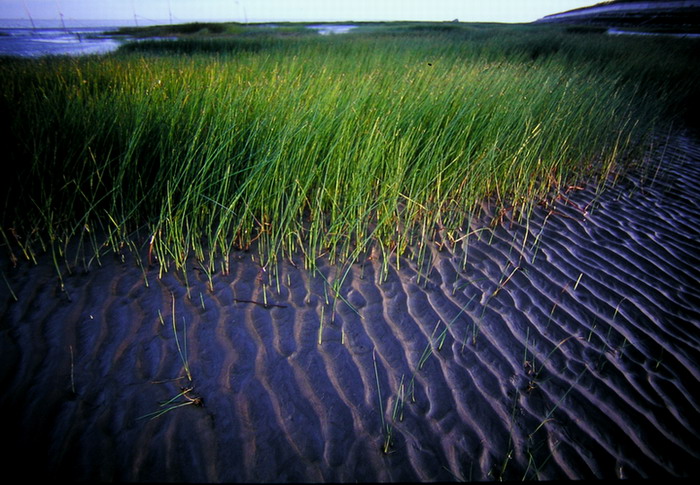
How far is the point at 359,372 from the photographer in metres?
1.63

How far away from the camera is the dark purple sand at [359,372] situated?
50.8 inches

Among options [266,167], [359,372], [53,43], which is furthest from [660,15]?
[53,43]

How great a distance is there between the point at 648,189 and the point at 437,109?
8.80ft

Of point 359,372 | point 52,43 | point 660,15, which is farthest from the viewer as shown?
point 660,15

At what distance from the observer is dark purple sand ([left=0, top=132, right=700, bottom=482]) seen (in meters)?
1.29

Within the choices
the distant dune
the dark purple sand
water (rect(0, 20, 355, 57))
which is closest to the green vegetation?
the dark purple sand

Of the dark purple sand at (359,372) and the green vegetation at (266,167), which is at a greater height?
the green vegetation at (266,167)

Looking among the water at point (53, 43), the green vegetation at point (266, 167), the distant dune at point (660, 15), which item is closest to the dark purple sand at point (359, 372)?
the green vegetation at point (266, 167)

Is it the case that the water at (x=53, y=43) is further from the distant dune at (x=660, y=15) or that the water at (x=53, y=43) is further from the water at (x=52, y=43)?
the distant dune at (x=660, y=15)

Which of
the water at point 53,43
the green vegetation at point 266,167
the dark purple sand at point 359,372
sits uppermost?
the water at point 53,43

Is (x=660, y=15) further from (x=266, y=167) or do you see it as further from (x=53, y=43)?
(x=53, y=43)

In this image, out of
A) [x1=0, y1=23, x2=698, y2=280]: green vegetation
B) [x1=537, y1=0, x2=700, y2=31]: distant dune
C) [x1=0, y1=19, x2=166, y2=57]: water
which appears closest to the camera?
[x1=0, y1=23, x2=698, y2=280]: green vegetation

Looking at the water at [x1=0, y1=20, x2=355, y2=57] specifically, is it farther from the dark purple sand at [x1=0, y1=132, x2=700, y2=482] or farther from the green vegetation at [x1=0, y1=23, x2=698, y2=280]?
the dark purple sand at [x1=0, y1=132, x2=700, y2=482]

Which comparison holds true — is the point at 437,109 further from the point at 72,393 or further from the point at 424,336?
the point at 72,393
